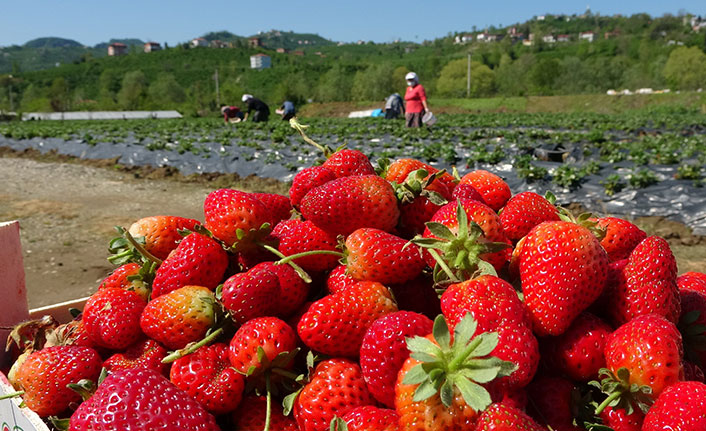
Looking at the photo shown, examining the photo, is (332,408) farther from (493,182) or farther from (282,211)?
(493,182)

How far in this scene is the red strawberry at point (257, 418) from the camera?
1262 millimetres

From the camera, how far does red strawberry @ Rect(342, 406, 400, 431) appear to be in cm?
107

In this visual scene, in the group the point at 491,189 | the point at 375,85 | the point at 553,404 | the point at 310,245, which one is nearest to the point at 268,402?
the point at 310,245

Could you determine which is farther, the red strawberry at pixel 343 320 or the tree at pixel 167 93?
the tree at pixel 167 93

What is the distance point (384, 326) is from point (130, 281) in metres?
0.95

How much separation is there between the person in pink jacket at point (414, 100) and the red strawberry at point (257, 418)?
14.1 meters

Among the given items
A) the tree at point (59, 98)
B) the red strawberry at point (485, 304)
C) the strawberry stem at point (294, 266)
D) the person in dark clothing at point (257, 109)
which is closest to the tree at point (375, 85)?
the tree at point (59, 98)

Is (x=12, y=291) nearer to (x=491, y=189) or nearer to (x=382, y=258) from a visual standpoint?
(x=382, y=258)

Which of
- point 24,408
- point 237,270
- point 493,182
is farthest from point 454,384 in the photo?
point 24,408

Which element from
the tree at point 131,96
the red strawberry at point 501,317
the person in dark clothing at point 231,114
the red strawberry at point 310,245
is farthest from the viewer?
the tree at point 131,96

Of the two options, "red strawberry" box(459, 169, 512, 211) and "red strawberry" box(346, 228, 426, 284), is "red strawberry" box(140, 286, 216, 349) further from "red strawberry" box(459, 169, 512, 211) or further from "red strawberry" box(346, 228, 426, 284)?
"red strawberry" box(459, 169, 512, 211)

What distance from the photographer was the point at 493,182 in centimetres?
178

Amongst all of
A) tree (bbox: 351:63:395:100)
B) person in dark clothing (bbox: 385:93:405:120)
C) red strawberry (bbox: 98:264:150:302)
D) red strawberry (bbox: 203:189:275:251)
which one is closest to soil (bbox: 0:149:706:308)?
red strawberry (bbox: 98:264:150:302)

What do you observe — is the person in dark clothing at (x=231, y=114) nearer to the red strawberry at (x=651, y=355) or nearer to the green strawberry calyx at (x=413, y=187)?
the green strawberry calyx at (x=413, y=187)
